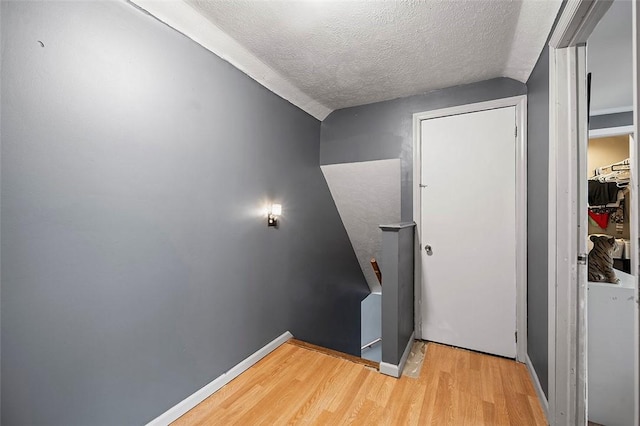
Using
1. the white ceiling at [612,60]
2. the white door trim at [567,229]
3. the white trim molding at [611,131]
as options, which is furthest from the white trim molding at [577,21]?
the white trim molding at [611,131]

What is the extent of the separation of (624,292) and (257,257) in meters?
2.30

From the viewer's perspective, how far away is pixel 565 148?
1.38 meters

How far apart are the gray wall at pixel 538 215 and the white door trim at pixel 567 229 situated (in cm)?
16

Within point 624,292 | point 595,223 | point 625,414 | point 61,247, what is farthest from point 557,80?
point 61,247

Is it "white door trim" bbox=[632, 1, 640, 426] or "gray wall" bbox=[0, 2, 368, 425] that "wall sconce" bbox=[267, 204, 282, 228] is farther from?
"white door trim" bbox=[632, 1, 640, 426]

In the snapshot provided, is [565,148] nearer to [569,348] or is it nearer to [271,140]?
[569,348]

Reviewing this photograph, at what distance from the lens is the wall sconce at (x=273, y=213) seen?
2277 millimetres

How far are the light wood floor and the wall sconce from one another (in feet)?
3.67

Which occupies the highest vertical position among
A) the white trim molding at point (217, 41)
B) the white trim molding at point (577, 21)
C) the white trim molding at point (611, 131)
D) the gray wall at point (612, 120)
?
the white trim molding at point (217, 41)

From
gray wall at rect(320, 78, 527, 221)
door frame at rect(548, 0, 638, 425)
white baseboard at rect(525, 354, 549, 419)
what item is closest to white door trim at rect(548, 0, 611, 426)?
door frame at rect(548, 0, 638, 425)

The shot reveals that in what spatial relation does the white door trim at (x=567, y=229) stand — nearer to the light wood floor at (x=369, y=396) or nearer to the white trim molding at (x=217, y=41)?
the light wood floor at (x=369, y=396)

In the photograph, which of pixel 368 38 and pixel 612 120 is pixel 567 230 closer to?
pixel 368 38

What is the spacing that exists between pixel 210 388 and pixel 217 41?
2.28 meters

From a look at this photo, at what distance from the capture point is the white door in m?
A: 2.16
